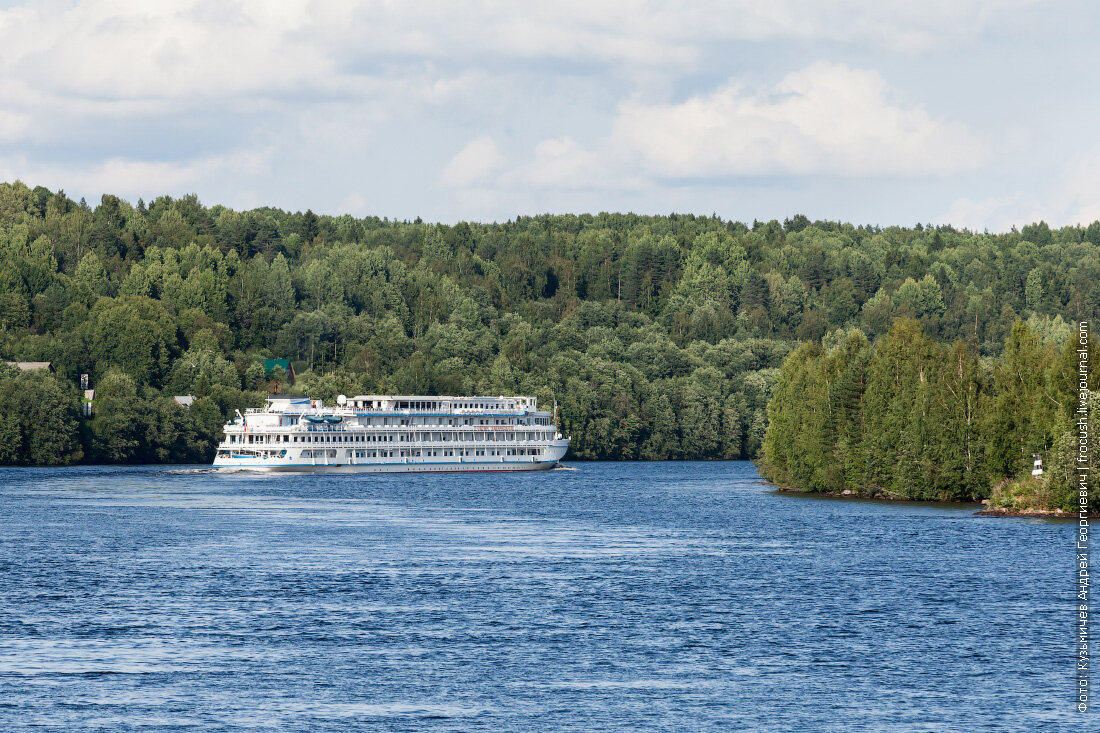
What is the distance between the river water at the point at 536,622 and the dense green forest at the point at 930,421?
4.34m

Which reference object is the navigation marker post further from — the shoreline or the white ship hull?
the white ship hull

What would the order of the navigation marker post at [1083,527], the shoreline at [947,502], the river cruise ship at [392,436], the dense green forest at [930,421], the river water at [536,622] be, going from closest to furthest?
1. the river water at [536,622]
2. the navigation marker post at [1083,527]
3. the shoreline at [947,502]
4. the dense green forest at [930,421]
5. the river cruise ship at [392,436]

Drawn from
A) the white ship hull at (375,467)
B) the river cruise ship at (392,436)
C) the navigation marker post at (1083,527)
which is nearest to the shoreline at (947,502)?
the navigation marker post at (1083,527)

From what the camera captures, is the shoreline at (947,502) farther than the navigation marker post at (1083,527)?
Yes

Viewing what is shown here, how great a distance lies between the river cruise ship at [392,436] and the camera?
549 feet

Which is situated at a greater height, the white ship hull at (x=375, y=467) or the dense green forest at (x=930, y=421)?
the dense green forest at (x=930, y=421)

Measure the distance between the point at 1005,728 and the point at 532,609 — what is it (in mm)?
23659

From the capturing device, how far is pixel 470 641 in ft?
181

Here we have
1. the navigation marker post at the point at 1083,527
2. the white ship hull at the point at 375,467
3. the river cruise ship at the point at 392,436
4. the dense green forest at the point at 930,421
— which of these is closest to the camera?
the navigation marker post at the point at 1083,527

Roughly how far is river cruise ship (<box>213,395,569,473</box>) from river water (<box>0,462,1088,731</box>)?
59372 millimetres

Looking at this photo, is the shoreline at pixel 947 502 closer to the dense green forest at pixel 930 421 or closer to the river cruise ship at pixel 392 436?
the dense green forest at pixel 930 421

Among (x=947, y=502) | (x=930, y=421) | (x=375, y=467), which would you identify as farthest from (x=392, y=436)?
(x=930, y=421)

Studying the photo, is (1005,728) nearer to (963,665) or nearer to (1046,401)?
(963,665)

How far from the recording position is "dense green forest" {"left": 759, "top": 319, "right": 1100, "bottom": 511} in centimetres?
9675
